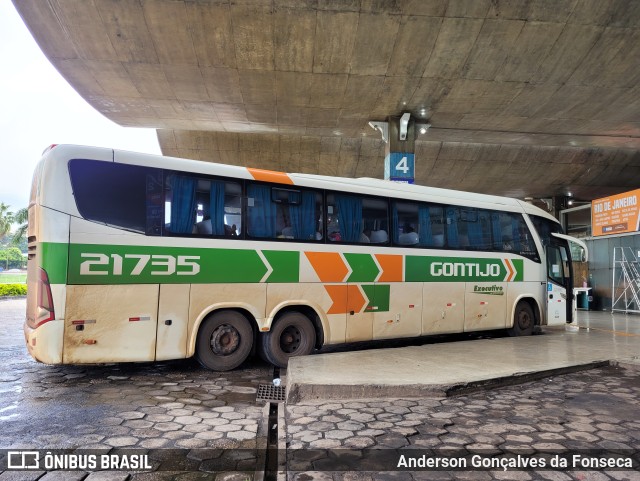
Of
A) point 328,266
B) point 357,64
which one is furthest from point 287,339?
point 357,64

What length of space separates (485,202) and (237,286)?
242 inches

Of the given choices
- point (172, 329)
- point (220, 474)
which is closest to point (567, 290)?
point (172, 329)

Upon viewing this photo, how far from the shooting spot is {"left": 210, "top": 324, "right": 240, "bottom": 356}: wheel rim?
254 inches

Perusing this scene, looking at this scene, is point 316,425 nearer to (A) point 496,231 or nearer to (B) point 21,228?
(A) point 496,231

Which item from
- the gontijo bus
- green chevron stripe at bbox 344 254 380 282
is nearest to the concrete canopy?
the gontijo bus

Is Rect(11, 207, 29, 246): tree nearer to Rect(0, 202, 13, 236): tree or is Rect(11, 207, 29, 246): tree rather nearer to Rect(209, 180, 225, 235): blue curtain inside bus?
Rect(0, 202, 13, 236): tree

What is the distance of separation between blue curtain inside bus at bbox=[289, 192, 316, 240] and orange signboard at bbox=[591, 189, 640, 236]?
14.7 meters

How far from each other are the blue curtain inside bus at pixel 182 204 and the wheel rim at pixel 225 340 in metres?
1.61

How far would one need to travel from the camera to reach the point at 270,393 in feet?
17.6

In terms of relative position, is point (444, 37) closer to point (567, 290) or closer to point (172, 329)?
point (567, 290)

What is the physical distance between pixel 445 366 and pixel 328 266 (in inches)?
97.9

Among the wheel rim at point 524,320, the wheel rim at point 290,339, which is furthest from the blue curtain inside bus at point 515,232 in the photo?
the wheel rim at point 290,339

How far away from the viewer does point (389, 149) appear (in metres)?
15.2

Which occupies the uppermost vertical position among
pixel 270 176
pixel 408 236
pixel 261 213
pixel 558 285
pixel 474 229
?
pixel 270 176
